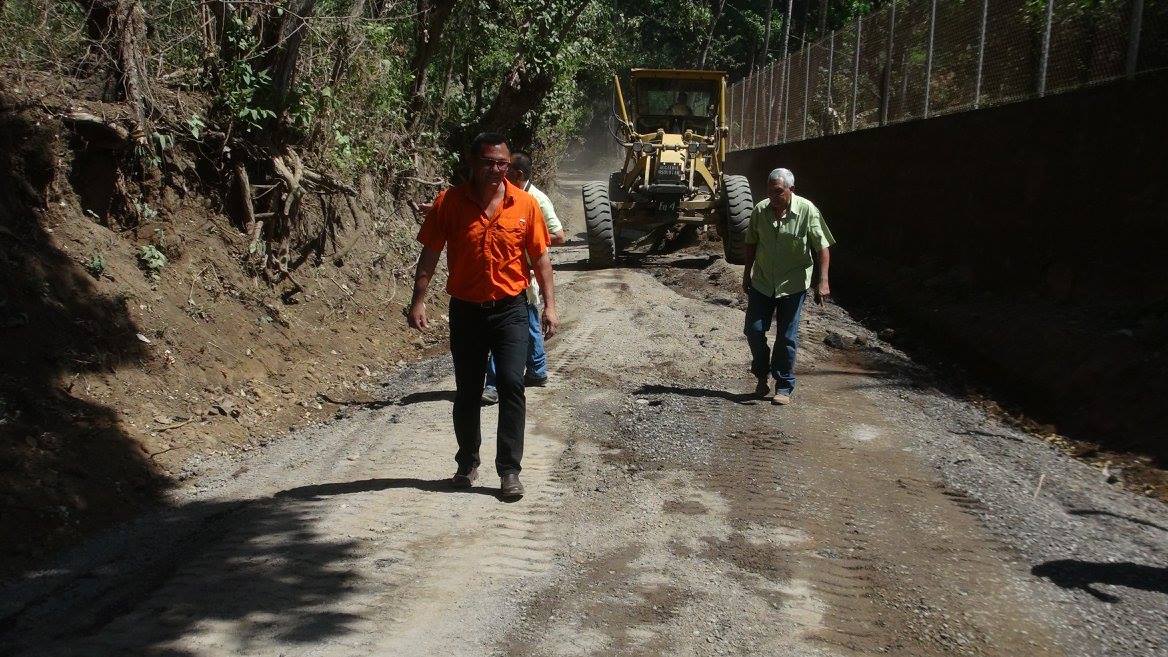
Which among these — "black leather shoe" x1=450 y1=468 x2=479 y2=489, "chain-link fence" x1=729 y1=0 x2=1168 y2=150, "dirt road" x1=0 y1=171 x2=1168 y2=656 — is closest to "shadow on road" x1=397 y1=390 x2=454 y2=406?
"dirt road" x1=0 y1=171 x2=1168 y2=656

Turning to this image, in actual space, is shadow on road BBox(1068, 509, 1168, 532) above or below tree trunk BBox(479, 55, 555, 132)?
below

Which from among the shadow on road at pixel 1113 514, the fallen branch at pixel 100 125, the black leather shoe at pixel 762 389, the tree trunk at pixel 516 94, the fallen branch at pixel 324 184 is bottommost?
the shadow on road at pixel 1113 514

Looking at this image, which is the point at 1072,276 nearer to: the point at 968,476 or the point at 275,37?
the point at 968,476

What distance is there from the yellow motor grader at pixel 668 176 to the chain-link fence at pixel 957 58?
2385 millimetres

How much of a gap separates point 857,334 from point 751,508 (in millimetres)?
5800

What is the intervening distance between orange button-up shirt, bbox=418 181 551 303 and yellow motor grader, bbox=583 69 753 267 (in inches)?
376

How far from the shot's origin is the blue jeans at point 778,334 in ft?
25.4

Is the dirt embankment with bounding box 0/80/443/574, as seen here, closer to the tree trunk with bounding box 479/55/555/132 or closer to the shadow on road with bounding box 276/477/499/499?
the shadow on road with bounding box 276/477/499/499

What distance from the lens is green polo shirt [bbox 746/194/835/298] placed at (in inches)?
302

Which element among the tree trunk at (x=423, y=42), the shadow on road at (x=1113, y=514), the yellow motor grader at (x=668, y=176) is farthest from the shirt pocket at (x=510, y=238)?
the yellow motor grader at (x=668, y=176)

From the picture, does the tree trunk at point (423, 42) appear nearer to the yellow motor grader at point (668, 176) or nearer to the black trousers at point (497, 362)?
the yellow motor grader at point (668, 176)

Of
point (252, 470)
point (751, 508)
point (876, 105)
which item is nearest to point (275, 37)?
point (252, 470)

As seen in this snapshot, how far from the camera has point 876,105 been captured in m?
15.8

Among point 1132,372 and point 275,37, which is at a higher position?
point 275,37
